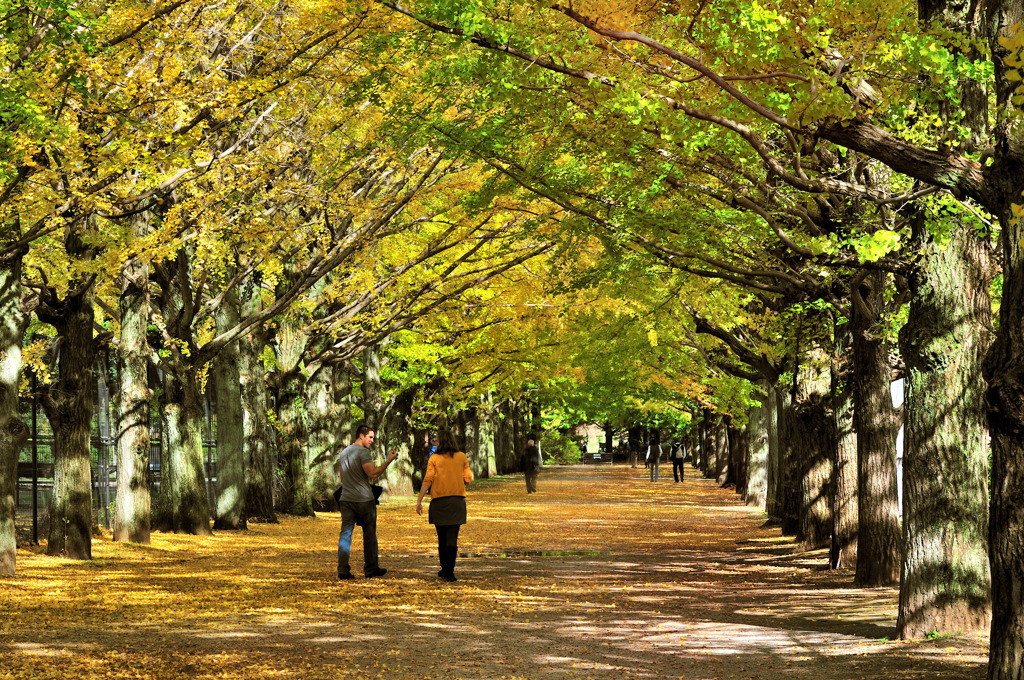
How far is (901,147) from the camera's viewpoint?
877 centimetres

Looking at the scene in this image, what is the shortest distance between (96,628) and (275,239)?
10.8 m

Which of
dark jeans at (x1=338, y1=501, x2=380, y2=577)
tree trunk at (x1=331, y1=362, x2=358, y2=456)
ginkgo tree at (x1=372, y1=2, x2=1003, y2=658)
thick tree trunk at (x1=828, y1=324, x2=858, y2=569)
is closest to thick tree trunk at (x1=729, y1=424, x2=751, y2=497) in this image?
Answer: tree trunk at (x1=331, y1=362, x2=358, y2=456)

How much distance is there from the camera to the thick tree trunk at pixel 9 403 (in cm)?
1616

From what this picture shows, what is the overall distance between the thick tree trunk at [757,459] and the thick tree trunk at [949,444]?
23886 millimetres

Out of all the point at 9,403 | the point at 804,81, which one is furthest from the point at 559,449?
the point at 804,81

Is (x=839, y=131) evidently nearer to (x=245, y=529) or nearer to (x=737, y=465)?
(x=245, y=529)

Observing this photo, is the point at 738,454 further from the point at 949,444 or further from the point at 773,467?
the point at 949,444

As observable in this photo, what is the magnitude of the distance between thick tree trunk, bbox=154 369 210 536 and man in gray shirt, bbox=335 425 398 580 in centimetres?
846

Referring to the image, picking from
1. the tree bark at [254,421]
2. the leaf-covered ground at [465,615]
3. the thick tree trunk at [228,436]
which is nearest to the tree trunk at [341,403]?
the tree bark at [254,421]

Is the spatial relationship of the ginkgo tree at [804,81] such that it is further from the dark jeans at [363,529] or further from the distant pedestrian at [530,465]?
the distant pedestrian at [530,465]

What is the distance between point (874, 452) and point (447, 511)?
538cm

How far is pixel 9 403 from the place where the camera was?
16.2 m

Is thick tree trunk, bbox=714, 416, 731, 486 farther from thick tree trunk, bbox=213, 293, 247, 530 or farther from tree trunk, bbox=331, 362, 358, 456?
thick tree trunk, bbox=213, 293, 247, 530

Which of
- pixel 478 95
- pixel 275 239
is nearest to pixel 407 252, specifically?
pixel 275 239
